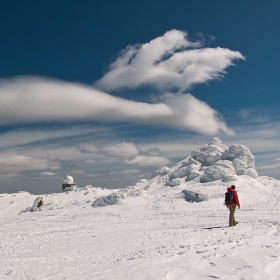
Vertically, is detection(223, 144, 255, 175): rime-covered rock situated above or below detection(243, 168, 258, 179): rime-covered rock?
above

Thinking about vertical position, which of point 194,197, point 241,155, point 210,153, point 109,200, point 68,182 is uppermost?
point 210,153

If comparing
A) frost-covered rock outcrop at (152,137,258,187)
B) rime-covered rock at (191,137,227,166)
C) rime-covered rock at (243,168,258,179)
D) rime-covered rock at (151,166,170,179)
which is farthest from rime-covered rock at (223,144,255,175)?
rime-covered rock at (151,166,170,179)

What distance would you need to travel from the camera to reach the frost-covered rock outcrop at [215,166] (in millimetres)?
32594

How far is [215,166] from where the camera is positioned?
33844 mm

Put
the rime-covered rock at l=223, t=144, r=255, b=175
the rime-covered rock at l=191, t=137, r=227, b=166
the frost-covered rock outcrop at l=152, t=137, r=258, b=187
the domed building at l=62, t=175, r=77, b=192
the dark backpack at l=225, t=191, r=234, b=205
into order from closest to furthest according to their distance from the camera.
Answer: the dark backpack at l=225, t=191, r=234, b=205 → the frost-covered rock outcrop at l=152, t=137, r=258, b=187 → the rime-covered rock at l=223, t=144, r=255, b=175 → the rime-covered rock at l=191, t=137, r=227, b=166 → the domed building at l=62, t=175, r=77, b=192

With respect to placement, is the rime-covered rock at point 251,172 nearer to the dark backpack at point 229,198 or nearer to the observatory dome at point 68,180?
the dark backpack at point 229,198

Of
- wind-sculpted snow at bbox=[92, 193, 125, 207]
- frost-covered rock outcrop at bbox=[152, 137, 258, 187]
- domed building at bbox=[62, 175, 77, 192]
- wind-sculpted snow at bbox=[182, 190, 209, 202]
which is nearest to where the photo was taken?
wind-sculpted snow at bbox=[92, 193, 125, 207]

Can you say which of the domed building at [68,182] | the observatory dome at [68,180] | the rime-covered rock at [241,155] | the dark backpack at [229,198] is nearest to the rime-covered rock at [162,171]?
the rime-covered rock at [241,155]

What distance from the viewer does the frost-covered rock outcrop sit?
107ft

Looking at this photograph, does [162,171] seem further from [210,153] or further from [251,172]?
[251,172]

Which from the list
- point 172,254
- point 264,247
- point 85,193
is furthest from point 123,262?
point 85,193

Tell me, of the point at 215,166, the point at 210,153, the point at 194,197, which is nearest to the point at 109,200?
the point at 194,197

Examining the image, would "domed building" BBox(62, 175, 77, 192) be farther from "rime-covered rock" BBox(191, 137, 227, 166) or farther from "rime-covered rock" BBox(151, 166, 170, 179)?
"rime-covered rock" BBox(191, 137, 227, 166)

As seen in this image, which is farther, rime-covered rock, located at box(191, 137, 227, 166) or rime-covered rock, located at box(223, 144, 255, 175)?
rime-covered rock, located at box(191, 137, 227, 166)
